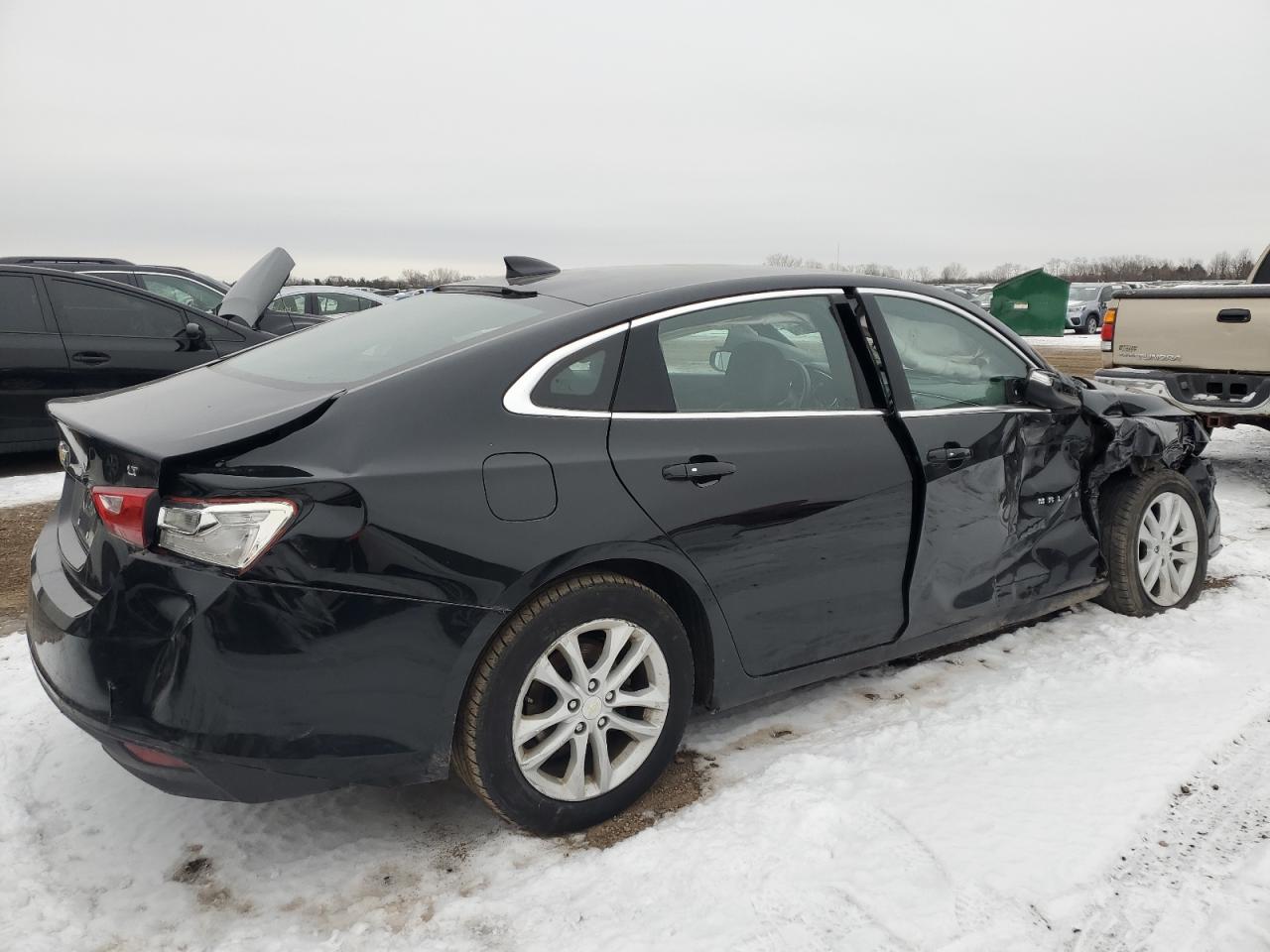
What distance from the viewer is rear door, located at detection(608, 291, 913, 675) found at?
2.83 m

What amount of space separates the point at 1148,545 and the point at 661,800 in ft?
8.85

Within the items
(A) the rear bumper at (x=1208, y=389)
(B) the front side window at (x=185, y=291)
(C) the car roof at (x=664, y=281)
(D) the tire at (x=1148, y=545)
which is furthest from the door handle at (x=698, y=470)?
(B) the front side window at (x=185, y=291)

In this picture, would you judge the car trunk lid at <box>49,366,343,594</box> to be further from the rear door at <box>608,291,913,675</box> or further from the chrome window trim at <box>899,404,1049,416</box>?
the chrome window trim at <box>899,404,1049,416</box>

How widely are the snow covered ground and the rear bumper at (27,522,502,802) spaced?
35 cm

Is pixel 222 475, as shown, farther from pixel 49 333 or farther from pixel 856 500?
pixel 49 333

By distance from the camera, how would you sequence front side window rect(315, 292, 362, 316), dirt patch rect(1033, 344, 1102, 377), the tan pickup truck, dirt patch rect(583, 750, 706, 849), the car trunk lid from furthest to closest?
front side window rect(315, 292, 362, 316) < dirt patch rect(1033, 344, 1102, 377) < the tan pickup truck < dirt patch rect(583, 750, 706, 849) < the car trunk lid

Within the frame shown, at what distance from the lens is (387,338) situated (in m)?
3.11

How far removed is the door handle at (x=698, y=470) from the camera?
110 inches

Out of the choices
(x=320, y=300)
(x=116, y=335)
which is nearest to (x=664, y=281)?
(x=116, y=335)

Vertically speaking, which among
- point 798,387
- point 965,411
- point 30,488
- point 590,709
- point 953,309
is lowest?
point 30,488

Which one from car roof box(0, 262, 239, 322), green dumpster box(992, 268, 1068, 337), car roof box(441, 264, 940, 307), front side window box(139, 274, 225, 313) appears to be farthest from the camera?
green dumpster box(992, 268, 1068, 337)

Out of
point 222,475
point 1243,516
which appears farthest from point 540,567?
point 1243,516

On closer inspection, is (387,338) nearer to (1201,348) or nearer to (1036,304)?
(1201,348)

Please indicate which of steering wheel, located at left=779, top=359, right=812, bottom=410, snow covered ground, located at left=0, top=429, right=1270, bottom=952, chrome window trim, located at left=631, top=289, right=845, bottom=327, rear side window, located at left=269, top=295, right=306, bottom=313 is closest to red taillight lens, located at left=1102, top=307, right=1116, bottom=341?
snow covered ground, located at left=0, top=429, right=1270, bottom=952
